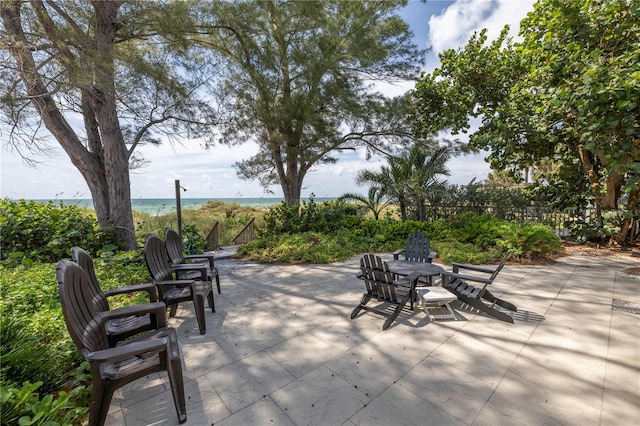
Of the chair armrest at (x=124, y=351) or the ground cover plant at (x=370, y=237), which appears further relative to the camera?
the ground cover plant at (x=370, y=237)

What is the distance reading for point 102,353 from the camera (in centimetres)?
156

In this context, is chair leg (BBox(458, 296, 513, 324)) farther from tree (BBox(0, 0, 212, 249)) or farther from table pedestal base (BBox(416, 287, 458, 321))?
tree (BBox(0, 0, 212, 249))

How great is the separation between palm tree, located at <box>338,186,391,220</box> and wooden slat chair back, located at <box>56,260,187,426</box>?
7366mm

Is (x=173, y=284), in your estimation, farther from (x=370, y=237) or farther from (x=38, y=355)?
(x=370, y=237)

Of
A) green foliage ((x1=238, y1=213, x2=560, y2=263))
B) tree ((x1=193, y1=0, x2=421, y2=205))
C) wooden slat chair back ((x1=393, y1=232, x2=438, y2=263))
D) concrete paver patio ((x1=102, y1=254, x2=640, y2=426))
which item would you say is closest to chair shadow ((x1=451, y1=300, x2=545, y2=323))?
concrete paver patio ((x1=102, y1=254, x2=640, y2=426))

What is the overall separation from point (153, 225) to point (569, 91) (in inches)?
445

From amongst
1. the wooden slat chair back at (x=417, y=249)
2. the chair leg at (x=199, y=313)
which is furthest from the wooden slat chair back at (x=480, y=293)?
the chair leg at (x=199, y=313)

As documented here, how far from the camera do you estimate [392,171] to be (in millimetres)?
8258

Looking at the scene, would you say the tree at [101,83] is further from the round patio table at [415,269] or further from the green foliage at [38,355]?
the round patio table at [415,269]

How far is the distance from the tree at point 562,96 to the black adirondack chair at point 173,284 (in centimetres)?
697

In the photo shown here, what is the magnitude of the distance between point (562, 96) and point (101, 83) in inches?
324

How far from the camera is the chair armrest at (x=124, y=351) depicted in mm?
1529

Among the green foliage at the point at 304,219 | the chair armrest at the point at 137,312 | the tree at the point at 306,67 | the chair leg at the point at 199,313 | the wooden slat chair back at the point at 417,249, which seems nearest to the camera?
the chair armrest at the point at 137,312

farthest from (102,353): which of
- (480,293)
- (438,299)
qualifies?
(480,293)
